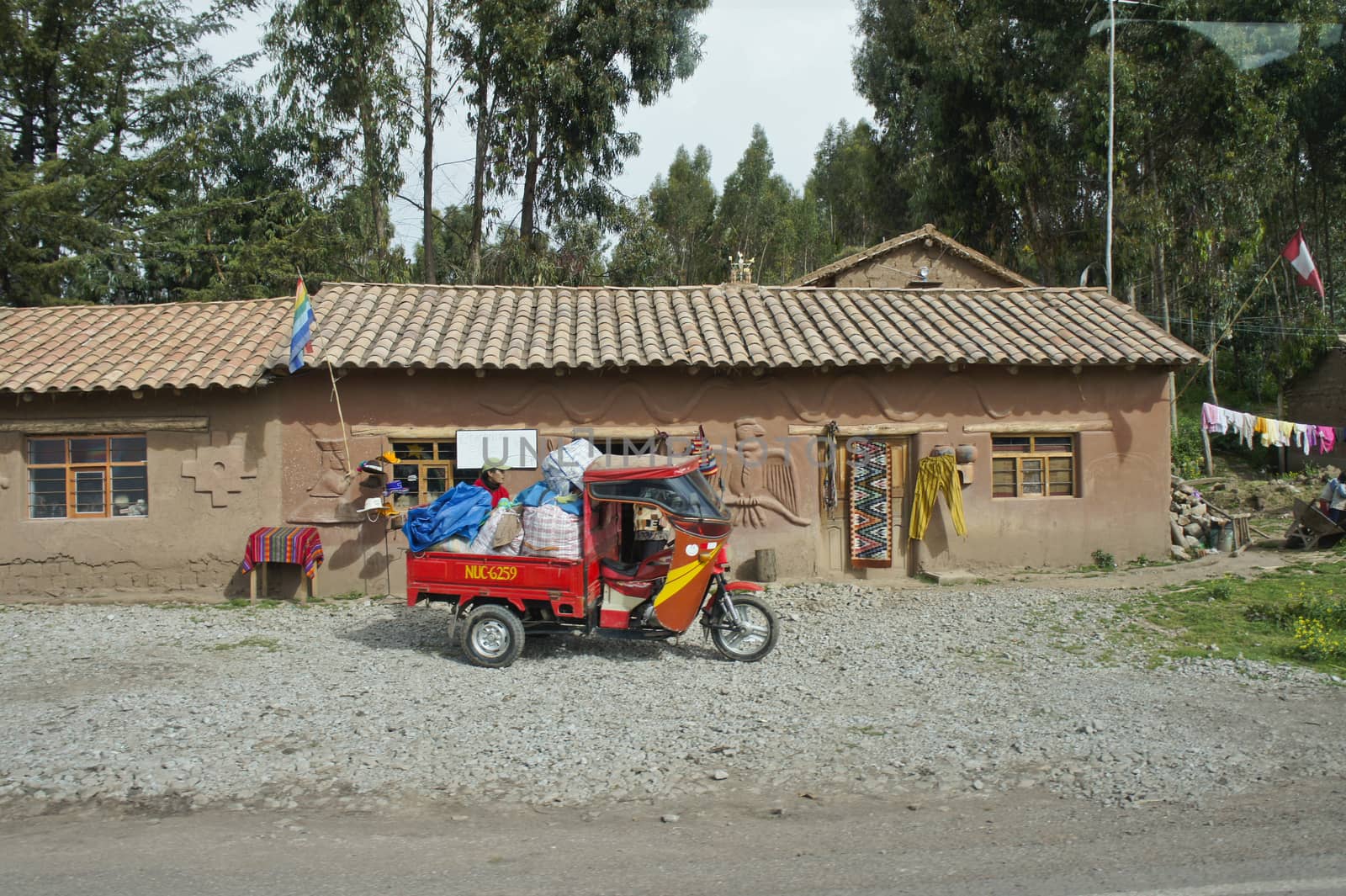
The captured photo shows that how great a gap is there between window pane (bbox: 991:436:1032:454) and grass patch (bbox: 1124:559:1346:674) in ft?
9.09

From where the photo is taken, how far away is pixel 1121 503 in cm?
1408

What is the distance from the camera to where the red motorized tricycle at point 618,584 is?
882cm

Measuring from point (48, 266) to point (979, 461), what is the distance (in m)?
20.4

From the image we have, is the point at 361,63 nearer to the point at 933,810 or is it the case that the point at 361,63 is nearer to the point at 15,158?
the point at 15,158

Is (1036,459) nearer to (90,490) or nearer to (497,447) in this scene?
(497,447)

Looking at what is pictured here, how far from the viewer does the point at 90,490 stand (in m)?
12.9

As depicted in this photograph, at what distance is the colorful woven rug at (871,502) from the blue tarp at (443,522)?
19.7ft

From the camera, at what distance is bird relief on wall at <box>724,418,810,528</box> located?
13.2 meters

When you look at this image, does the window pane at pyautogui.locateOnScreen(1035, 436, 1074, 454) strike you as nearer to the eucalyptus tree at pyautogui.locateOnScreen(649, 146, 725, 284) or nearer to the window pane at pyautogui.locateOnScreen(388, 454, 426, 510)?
the window pane at pyautogui.locateOnScreen(388, 454, 426, 510)

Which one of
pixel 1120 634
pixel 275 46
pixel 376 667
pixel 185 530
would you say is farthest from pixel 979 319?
pixel 275 46

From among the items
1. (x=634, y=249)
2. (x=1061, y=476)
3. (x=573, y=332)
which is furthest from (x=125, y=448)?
(x=634, y=249)

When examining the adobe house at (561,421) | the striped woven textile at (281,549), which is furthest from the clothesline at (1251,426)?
the striped woven textile at (281,549)

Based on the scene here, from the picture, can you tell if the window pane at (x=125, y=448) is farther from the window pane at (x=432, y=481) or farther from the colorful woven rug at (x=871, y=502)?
the colorful woven rug at (x=871, y=502)

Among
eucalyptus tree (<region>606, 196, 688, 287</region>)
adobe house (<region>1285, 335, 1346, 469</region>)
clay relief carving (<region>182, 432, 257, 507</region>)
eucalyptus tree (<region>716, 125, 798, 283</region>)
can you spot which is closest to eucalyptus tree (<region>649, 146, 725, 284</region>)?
eucalyptus tree (<region>716, 125, 798, 283</region>)
